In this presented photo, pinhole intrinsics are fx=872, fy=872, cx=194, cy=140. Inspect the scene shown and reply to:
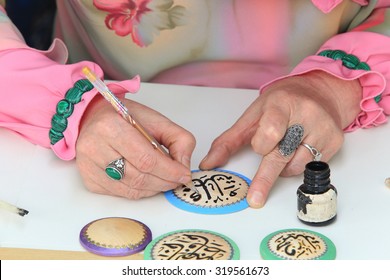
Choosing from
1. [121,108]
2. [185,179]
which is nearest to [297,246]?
[185,179]

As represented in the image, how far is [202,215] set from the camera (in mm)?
1188

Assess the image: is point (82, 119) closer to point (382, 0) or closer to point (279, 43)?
point (279, 43)

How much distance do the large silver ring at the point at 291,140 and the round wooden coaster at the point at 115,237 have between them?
0.80ft

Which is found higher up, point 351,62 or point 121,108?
point 351,62

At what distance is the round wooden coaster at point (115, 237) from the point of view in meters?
1.10

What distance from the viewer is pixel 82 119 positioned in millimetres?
1313

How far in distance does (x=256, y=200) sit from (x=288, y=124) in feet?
0.47

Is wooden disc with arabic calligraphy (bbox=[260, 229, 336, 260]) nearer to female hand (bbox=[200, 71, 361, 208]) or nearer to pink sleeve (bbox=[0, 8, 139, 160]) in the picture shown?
female hand (bbox=[200, 71, 361, 208])

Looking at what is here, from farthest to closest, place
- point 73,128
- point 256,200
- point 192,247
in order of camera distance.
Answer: point 73,128, point 256,200, point 192,247

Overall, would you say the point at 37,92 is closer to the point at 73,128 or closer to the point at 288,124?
the point at 73,128

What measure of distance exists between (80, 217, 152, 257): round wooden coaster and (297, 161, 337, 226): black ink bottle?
207 mm

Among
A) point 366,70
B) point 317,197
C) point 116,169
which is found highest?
point 366,70
